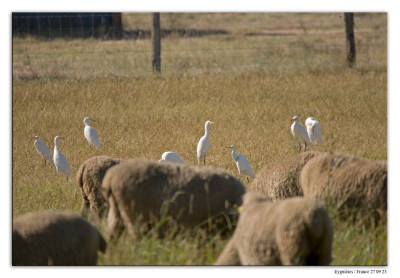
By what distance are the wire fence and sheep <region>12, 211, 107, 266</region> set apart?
17.7ft

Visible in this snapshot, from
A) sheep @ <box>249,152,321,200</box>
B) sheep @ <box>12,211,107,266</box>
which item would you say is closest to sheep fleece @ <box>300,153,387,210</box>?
sheep @ <box>249,152,321,200</box>

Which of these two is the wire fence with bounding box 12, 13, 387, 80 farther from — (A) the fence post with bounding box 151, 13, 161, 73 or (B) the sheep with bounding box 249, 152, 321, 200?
(B) the sheep with bounding box 249, 152, 321, 200

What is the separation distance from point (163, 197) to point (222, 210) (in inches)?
15.9

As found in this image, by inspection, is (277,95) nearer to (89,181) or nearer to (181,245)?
(89,181)

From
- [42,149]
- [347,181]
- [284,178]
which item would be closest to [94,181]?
[284,178]

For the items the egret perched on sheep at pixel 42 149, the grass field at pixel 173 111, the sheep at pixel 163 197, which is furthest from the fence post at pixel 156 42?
the sheep at pixel 163 197

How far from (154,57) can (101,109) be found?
15.6 ft

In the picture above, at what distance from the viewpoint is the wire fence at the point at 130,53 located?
1116cm

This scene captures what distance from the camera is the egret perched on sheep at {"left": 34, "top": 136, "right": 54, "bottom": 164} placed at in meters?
7.67

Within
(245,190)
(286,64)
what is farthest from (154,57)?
(245,190)

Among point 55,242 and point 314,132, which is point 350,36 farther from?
point 55,242

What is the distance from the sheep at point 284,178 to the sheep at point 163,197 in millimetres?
897

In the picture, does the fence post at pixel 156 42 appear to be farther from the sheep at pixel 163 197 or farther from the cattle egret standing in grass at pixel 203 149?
the sheep at pixel 163 197

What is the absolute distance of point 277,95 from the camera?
10.1m
